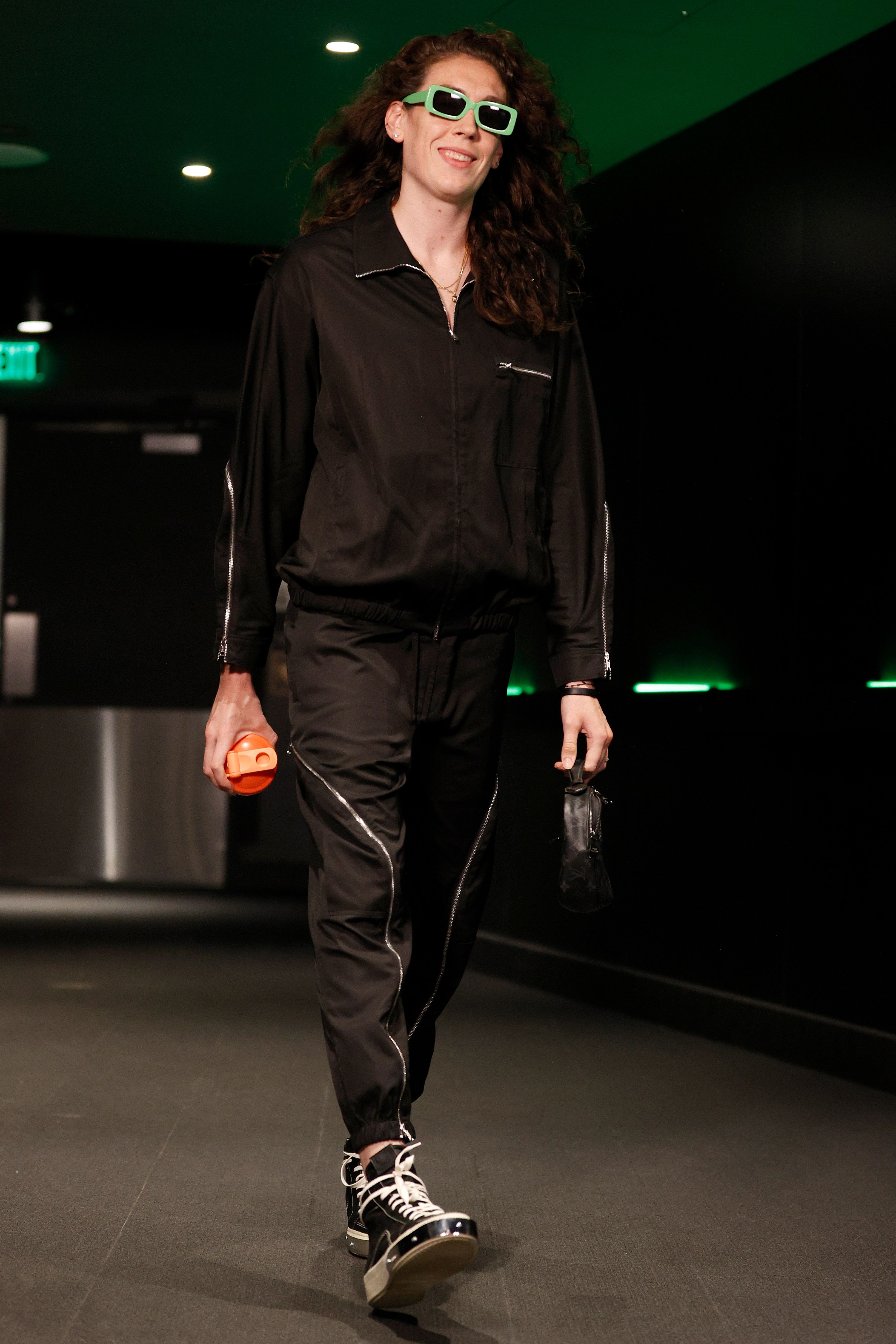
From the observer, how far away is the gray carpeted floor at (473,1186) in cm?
222

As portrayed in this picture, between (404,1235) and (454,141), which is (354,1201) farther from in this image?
(454,141)

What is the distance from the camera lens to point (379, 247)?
2.44 metres

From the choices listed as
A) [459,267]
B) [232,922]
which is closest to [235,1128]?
[459,267]

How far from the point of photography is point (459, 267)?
2512 millimetres

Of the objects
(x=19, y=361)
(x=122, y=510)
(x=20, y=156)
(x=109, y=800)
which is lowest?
(x=109, y=800)

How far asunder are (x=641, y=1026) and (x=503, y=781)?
1.55m

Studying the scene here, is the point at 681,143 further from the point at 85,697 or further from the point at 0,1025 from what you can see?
the point at 85,697

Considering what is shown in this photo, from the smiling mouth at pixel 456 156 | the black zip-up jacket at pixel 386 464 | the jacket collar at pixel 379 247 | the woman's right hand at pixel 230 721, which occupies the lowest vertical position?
the woman's right hand at pixel 230 721

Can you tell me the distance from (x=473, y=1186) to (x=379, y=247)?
5.57ft

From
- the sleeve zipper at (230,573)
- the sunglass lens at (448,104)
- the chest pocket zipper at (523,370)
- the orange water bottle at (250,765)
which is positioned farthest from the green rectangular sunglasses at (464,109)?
the orange water bottle at (250,765)

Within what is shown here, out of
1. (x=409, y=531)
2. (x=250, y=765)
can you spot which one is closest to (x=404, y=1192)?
(x=250, y=765)

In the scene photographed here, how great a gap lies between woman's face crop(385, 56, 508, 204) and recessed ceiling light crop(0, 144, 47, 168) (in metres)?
4.31

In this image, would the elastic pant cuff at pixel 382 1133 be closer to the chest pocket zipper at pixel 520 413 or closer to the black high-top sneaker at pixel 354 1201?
the black high-top sneaker at pixel 354 1201

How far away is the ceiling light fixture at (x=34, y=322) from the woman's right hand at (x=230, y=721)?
6.33m
